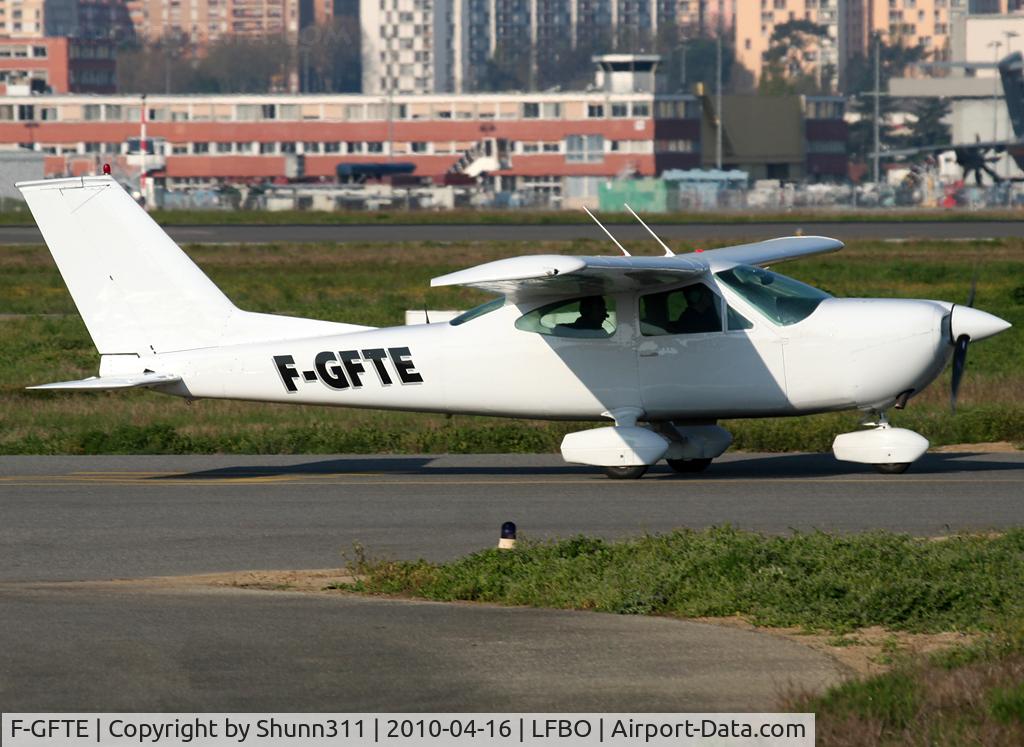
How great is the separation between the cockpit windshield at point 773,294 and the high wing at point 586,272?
0.19 meters

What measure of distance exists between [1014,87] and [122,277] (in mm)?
103846

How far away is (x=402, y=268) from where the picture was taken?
132 ft

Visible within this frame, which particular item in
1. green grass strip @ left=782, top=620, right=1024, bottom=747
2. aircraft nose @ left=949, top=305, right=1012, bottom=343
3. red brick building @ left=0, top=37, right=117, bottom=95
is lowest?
green grass strip @ left=782, top=620, right=1024, bottom=747

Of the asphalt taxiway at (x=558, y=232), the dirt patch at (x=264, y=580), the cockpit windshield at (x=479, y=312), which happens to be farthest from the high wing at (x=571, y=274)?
the asphalt taxiway at (x=558, y=232)

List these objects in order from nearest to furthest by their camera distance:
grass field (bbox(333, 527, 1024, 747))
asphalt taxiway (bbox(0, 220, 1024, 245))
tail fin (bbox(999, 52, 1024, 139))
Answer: grass field (bbox(333, 527, 1024, 747)), asphalt taxiway (bbox(0, 220, 1024, 245)), tail fin (bbox(999, 52, 1024, 139))

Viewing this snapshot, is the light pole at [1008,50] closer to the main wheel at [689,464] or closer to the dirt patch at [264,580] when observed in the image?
the main wheel at [689,464]

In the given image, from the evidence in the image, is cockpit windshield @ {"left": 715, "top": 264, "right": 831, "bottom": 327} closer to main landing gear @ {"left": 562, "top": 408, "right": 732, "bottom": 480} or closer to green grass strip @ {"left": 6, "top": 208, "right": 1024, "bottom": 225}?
main landing gear @ {"left": 562, "top": 408, "right": 732, "bottom": 480}

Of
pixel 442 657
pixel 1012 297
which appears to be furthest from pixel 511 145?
pixel 442 657

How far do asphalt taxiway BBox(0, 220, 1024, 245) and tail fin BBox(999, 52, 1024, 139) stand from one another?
48.1m

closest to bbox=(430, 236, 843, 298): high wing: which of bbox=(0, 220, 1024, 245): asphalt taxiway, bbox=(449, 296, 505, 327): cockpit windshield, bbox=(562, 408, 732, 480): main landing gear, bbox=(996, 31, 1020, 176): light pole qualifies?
bbox=(449, 296, 505, 327): cockpit windshield

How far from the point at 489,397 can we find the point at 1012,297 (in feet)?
60.0

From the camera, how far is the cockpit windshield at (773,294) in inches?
560

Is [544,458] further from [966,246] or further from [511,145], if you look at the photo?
[511,145]

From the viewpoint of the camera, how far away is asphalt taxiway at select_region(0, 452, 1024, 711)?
7.07 m
